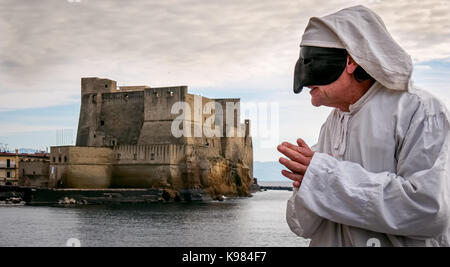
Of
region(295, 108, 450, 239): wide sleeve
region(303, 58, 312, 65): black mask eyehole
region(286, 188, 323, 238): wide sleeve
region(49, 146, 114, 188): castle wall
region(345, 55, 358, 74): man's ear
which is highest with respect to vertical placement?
region(303, 58, 312, 65): black mask eyehole

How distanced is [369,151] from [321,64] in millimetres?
171

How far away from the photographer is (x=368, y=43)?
3.20 ft

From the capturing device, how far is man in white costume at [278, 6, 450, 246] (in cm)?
92

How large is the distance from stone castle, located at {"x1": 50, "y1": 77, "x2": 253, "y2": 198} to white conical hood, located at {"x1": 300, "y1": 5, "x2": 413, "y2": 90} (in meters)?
22.2

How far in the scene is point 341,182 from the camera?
0.94m

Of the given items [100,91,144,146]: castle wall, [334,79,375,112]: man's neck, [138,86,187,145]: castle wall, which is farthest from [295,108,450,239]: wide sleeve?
[100,91,144,146]: castle wall

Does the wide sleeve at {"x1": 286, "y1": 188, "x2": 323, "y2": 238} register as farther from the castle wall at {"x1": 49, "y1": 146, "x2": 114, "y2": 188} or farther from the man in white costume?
the castle wall at {"x1": 49, "y1": 146, "x2": 114, "y2": 188}

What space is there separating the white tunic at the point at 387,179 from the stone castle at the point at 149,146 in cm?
2216

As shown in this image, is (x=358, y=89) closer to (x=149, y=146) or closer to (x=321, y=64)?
(x=321, y=64)
